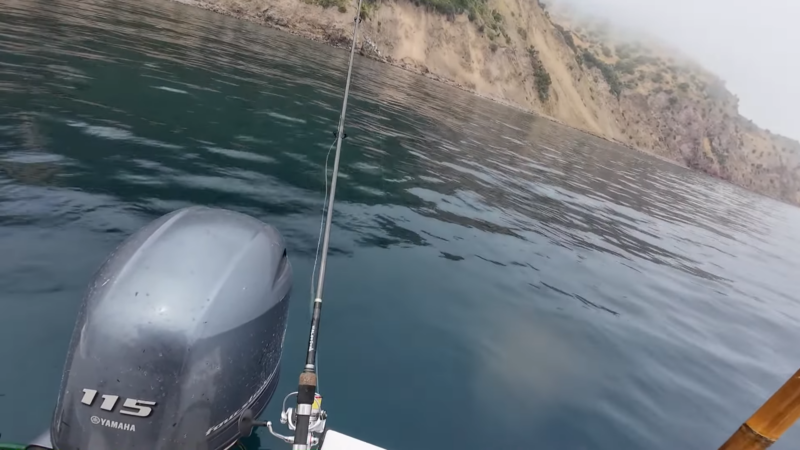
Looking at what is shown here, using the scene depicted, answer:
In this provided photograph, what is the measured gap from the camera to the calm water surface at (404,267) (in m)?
4.48

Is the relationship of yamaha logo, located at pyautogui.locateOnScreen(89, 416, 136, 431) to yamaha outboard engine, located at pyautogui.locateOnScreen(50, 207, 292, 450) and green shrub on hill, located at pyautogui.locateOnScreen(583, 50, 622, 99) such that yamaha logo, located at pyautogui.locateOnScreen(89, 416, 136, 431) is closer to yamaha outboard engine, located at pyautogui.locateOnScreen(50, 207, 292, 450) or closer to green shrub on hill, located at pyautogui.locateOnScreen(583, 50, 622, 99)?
yamaha outboard engine, located at pyautogui.locateOnScreen(50, 207, 292, 450)

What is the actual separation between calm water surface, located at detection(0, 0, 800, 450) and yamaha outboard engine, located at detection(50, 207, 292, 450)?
1207 mm

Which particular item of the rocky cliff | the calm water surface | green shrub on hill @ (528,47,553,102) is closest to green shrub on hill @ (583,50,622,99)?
the rocky cliff

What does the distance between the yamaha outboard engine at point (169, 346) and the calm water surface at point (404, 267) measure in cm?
121

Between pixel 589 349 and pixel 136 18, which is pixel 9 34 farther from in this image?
pixel 589 349

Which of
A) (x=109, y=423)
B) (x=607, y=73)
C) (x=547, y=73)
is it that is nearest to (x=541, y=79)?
(x=547, y=73)

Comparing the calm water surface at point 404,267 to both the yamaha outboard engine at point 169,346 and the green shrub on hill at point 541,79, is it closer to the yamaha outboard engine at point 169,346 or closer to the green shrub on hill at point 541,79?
the yamaha outboard engine at point 169,346

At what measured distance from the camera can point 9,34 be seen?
13469mm

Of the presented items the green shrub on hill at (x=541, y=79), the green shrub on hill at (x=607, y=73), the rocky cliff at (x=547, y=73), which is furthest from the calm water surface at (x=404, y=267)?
the green shrub on hill at (x=607, y=73)

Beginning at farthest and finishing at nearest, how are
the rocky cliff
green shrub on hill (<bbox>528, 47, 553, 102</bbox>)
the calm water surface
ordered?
green shrub on hill (<bbox>528, 47, 553, 102</bbox>) → the rocky cliff → the calm water surface

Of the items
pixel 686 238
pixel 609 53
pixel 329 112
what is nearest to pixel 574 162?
pixel 686 238

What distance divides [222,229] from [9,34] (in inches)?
612

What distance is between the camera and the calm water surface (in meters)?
4.48

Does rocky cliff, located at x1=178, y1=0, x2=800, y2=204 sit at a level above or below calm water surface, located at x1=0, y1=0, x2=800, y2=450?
above
